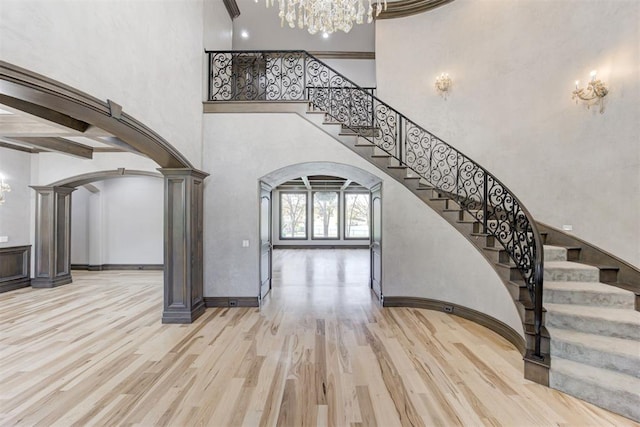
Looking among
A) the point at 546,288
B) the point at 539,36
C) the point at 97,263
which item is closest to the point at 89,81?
the point at 546,288

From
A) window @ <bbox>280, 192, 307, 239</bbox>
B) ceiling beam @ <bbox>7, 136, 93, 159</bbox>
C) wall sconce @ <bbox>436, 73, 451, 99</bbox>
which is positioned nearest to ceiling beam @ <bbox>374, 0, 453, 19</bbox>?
wall sconce @ <bbox>436, 73, 451, 99</bbox>

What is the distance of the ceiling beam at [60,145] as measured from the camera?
16.9 feet

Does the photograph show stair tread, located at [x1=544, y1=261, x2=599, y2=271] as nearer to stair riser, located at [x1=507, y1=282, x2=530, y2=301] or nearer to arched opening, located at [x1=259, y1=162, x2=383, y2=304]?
stair riser, located at [x1=507, y1=282, x2=530, y2=301]

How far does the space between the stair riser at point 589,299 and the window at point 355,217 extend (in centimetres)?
1187

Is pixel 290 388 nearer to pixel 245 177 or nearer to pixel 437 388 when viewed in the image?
pixel 437 388

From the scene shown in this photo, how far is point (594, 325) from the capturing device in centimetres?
312

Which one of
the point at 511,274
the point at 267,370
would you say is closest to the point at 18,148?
the point at 267,370

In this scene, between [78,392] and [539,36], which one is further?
[539,36]

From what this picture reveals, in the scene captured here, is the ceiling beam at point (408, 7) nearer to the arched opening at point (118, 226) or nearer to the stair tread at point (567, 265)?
the stair tread at point (567, 265)

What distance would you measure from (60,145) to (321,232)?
36.8 feet

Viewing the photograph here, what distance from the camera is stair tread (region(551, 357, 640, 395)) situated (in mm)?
2586

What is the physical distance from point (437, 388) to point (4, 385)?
14.0ft

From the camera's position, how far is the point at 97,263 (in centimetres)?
928

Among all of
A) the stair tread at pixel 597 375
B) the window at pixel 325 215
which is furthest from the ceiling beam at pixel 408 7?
the window at pixel 325 215
